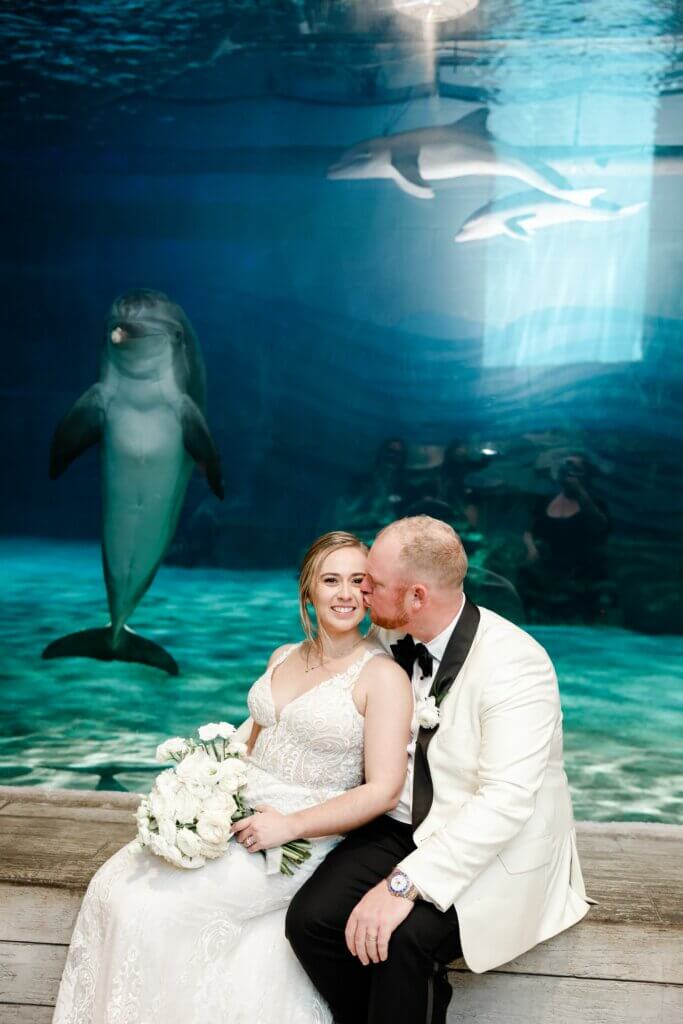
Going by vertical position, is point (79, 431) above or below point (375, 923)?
above

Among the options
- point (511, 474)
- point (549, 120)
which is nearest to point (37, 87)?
point (549, 120)

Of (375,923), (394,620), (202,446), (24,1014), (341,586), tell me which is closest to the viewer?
(375,923)

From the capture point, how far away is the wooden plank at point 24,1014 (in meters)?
2.79

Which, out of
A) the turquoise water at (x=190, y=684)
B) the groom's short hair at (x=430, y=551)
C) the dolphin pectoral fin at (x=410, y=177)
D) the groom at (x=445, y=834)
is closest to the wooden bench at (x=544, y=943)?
the groom at (x=445, y=834)

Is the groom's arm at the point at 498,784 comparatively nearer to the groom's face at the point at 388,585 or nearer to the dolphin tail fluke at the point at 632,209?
the groom's face at the point at 388,585

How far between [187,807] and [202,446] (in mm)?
2157

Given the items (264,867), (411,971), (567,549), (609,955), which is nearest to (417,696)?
(264,867)

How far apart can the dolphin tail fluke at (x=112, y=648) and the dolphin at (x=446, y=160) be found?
217 cm

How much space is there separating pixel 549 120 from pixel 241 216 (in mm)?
1317

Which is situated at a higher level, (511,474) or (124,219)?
(124,219)

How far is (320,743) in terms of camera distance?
8.31ft

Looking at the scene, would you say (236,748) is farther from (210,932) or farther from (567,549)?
(567,549)

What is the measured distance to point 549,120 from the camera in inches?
157

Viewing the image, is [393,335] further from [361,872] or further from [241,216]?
[361,872]
